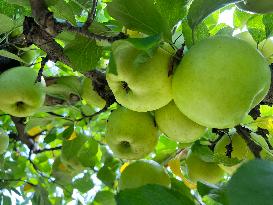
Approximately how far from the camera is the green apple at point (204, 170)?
1.53 m

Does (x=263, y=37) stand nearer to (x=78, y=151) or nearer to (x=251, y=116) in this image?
(x=251, y=116)

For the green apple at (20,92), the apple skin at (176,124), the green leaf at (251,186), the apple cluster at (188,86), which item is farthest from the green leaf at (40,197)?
the green leaf at (251,186)

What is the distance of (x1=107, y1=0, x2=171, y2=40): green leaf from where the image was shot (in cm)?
99

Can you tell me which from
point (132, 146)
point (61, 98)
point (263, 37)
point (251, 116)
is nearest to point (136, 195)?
point (132, 146)

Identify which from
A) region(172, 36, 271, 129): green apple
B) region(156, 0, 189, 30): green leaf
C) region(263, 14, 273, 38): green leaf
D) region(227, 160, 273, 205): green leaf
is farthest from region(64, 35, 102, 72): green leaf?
region(227, 160, 273, 205): green leaf

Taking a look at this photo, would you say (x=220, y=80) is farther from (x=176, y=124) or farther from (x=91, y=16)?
Answer: (x=91, y=16)

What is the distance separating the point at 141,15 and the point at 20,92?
721 mm

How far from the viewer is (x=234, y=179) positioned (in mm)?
634

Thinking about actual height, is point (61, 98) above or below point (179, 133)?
below

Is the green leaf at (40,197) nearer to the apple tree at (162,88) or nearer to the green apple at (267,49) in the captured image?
the apple tree at (162,88)

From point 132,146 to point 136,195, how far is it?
1.92 feet

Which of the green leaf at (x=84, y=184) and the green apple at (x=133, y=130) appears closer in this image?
the green apple at (x=133, y=130)

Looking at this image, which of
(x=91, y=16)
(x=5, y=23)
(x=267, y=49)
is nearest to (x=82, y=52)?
(x=91, y=16)

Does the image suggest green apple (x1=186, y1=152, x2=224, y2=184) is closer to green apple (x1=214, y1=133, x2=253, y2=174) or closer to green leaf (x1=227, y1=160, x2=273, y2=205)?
green apple (x1=214, y1=133, x2=253, y2=174)
